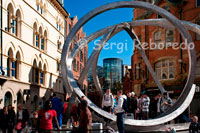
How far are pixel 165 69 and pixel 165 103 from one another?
51.3 ft

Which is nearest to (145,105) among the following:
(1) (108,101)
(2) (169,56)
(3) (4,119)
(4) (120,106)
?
(1) (108,101)

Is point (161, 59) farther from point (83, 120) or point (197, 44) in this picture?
point (83, 120)

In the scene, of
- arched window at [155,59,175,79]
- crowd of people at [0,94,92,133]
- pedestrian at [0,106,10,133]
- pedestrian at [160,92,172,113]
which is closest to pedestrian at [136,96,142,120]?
pedestrian at [160,92,172,113]

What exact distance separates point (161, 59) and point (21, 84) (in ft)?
45.1

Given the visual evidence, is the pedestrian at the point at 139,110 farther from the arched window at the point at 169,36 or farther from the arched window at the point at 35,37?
the arched window at the point at 35,37

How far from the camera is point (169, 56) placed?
90.0 ft

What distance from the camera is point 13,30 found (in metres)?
24.6

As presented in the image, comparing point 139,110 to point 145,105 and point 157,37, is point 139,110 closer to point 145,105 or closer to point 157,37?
point 145,105

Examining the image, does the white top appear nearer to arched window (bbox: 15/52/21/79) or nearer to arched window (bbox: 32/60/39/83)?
arched window (bbox: 15/52/21/79)

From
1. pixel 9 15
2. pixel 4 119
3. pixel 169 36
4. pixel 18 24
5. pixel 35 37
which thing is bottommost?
pixel 4 119

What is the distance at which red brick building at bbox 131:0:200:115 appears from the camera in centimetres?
2581

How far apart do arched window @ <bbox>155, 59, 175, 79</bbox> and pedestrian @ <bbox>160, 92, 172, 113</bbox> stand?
545 inches

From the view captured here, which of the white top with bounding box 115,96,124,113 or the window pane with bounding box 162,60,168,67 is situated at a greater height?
the window pane with bounding box 162,60,168,67

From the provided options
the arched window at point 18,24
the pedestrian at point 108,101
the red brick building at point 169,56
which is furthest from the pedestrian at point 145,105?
the arched window at point 18,24
